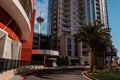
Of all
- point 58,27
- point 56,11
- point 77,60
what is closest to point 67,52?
point 77,60

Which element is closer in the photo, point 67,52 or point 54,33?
point 67,52

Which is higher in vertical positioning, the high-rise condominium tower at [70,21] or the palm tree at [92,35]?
the high-rise condominium tower at [70,21]

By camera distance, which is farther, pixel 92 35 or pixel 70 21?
pixel 70 21

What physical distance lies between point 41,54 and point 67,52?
20586mm

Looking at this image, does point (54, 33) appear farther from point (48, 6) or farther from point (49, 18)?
point (48, 6)

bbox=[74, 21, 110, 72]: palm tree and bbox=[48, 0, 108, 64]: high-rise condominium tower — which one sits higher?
bbox=[48, 0, 108, 64]: high-rise condominium tower

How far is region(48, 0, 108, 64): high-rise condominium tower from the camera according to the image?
82.1 metres

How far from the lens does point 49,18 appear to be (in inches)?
4262

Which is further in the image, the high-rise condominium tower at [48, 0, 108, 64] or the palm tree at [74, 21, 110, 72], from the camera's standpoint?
the high-rise condominium tower at [48, 0, 108, 64]

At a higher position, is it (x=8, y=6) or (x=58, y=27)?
(x=58, y=27)

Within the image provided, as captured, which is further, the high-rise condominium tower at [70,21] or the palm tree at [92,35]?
the high-rise condominium tower at [70,21]

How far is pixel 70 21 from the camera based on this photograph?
90.6 meters

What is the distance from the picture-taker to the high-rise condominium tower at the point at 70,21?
3231 inches

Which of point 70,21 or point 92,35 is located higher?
point 70,21
